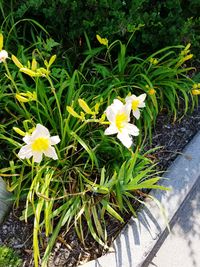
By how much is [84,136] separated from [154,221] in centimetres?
63

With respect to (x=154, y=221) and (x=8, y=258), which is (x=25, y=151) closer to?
(x=8, y=258)

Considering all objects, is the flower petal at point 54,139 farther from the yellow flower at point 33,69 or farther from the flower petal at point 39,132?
the yellow flower at point 33,69

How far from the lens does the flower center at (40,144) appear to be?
186 centimetres

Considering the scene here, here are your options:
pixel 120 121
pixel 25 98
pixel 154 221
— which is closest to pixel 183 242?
pixel 154 221

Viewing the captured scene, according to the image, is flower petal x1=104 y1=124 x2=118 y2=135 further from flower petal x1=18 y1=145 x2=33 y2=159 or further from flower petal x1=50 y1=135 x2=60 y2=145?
flower petal x1=18 y1=145 x2=33 y2=159

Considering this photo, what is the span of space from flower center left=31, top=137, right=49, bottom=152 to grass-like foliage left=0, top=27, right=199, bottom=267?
0.05 metres

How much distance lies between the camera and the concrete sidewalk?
245 centimetres

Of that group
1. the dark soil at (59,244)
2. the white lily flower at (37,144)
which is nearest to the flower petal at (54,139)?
the white lily flower at (37,144)

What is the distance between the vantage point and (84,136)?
251 cm

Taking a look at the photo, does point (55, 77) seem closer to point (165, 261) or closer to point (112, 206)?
point (112, 206)

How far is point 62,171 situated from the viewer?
240cm

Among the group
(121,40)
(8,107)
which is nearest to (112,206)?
(8,107)

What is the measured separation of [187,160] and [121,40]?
3.01ft

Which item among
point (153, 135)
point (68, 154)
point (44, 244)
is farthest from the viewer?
point (153, 135)
